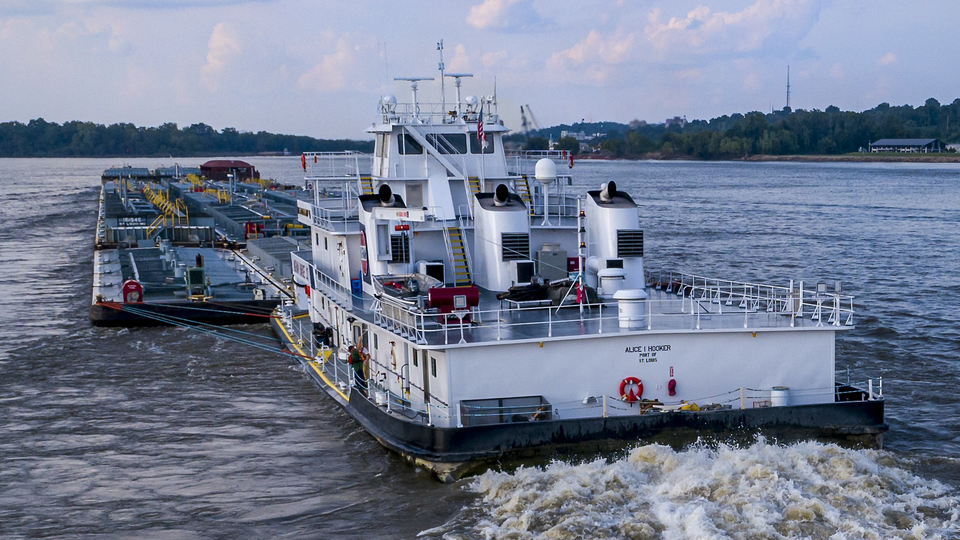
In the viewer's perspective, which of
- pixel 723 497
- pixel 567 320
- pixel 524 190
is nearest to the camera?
pixel 723 497

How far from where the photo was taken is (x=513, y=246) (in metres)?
24.5

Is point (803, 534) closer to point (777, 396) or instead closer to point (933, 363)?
point (777, 396)

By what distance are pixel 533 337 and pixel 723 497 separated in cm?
475

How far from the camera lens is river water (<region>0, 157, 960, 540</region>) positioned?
1745 cm

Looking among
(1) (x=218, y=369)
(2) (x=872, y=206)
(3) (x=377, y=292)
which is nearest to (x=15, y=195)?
(2) (x=872, y=206)

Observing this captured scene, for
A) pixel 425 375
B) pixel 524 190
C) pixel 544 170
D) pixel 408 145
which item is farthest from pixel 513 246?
pixel 408 145

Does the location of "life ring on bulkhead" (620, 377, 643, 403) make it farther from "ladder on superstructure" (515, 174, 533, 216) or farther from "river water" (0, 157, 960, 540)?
"ladder on superstructure" (515, 174, 533, 216)

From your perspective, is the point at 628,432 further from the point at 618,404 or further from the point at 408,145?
the point at 408,145

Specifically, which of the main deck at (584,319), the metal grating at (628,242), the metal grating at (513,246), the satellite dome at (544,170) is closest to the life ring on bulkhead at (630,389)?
the main deck at (584,319)

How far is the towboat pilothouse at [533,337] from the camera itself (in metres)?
19.2

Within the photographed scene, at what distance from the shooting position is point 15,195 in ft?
450

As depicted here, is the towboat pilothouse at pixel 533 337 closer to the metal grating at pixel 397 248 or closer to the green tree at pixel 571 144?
the metal grating at pixel 397 248

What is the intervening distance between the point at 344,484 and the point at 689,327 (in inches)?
316

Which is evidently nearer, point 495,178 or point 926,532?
point 926,532
